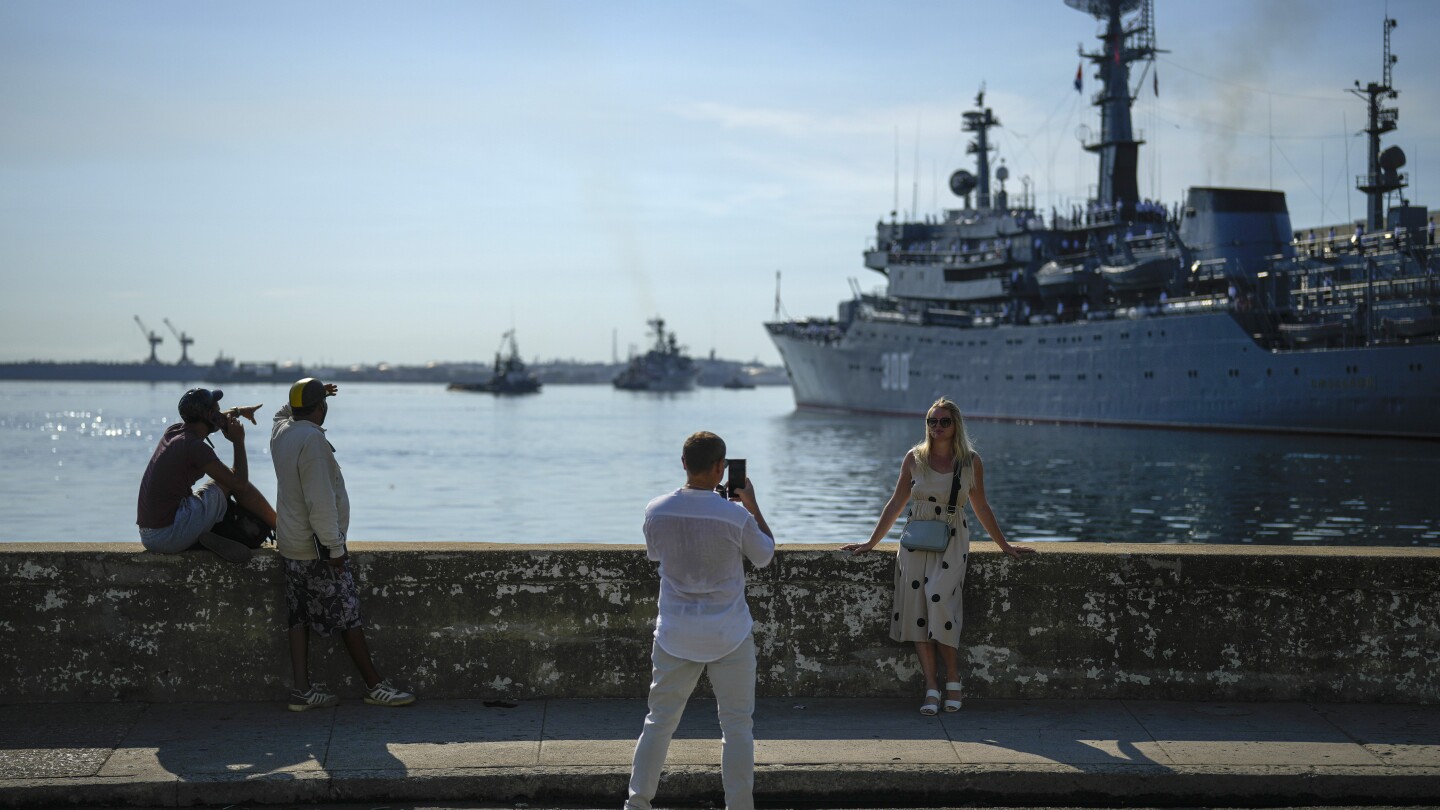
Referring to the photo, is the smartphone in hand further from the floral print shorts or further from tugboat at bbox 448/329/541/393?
tugboat at bbox 448/329/541/393

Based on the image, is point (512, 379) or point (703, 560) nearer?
point (703, 560)

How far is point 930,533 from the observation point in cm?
615

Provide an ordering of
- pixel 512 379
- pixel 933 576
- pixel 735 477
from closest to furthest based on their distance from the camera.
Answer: pixel 735 477
pixel 933 576
pixel 512 379

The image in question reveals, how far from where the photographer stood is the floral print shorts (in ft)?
19.8

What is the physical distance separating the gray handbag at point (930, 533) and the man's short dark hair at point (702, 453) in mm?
1751

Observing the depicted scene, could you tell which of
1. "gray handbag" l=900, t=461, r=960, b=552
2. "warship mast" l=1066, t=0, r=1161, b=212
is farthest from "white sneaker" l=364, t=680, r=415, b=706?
"warship mast" l=1066, t=0, r=1161, b=212

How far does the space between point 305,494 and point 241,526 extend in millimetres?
508

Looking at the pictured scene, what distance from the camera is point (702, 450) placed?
4.61 meters

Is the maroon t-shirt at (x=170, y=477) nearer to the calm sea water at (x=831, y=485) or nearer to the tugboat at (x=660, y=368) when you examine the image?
the calm sea water at (x=831, y=485)

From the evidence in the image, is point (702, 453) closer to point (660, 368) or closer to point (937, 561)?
point (937, 561)

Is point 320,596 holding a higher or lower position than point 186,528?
lower

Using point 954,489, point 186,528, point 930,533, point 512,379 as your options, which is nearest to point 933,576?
point 930,533

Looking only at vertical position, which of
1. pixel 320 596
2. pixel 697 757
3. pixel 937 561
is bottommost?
pixel 697 757

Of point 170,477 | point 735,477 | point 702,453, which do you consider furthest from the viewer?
point 170,477
